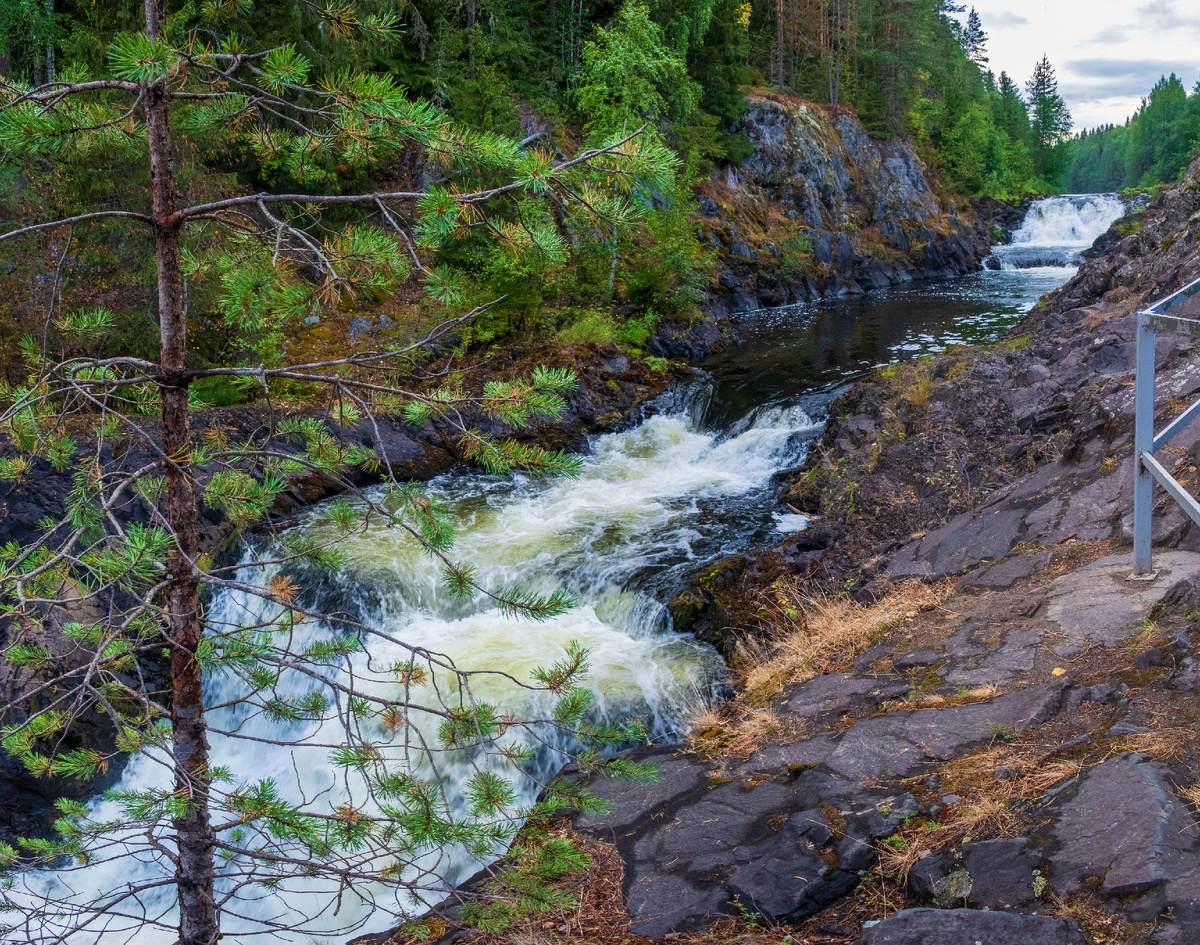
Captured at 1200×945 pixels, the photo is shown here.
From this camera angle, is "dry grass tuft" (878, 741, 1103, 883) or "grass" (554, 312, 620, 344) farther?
"grass" (554, 312, 620, 344)

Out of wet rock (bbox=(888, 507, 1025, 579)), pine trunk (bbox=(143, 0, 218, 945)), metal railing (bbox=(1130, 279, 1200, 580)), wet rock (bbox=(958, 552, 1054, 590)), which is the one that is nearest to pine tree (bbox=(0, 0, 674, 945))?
pine trunk (bbox=(143, 0, 218, 945))

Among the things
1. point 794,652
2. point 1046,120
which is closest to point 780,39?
point 794,652

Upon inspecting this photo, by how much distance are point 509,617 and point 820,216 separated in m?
35.0

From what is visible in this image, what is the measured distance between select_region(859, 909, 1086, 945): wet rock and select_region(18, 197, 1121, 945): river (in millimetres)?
1425

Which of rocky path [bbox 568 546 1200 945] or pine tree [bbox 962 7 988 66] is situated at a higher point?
pine tree [bbox 962 7 988 66]

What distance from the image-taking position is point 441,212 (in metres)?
2.92

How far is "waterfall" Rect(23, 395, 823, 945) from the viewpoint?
7.35 metres

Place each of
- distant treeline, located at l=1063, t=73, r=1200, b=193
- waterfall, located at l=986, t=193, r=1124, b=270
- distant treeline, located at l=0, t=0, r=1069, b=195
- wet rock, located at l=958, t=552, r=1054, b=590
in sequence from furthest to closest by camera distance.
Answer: distant treeline, located at l=1063, t=73, r=1200, b=193 → waterfall, located at l=986, t=193, r=1124, b=270 → distant treeline, located at l=0, t=0, r=1069, b=195 → wet rock, located at l=958, t=552, r=1054, b=590

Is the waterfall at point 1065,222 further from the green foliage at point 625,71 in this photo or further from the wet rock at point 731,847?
the wet rock at point 731,847

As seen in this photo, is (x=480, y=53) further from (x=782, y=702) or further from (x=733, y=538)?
(x=782, y=702)

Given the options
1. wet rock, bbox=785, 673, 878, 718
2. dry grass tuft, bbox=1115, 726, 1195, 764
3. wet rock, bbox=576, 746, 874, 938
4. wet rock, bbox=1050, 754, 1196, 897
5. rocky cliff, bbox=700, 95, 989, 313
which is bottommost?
wet rock, bbox=576, 746, 874, 938

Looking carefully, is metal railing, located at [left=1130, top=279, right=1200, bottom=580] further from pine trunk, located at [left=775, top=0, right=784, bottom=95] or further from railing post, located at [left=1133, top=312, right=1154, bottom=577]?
pine trunk, located at [left=775, top=0, right=784, bottom=95]

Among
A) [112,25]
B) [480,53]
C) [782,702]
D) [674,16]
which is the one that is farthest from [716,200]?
[782,702]

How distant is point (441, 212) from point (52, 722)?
2.43 m
